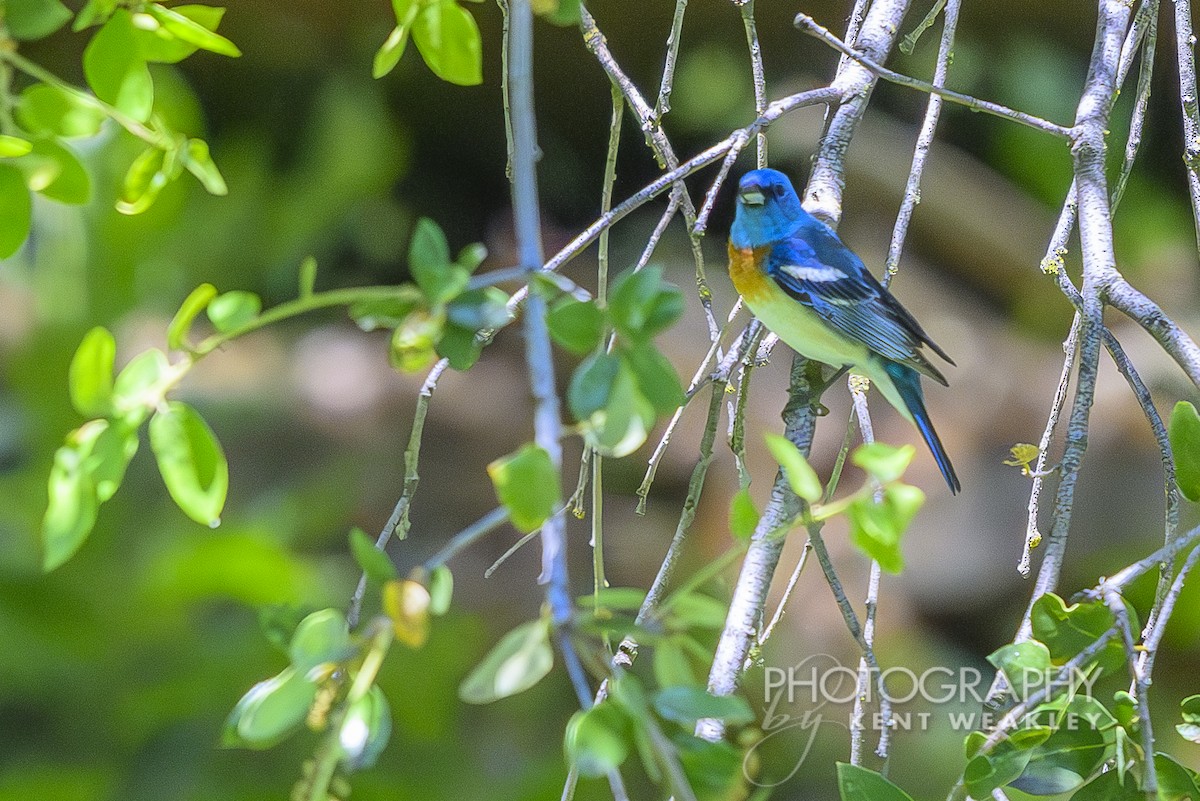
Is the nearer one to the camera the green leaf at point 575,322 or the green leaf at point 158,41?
the green leaf at point 575,322

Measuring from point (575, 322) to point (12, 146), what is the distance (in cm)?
43

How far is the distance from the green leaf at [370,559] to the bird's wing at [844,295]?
1.25m

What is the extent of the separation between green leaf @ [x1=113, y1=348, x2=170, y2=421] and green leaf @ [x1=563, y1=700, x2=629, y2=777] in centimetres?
34

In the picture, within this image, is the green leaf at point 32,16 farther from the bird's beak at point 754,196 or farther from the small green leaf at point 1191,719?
the bird's beak at point 754,196

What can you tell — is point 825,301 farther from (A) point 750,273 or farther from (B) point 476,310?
(B) point 476,310

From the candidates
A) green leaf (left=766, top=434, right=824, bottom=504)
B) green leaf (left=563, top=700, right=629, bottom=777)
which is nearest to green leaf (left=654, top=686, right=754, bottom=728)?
green leaf (left=563, top=700, right=629, bottom=777)

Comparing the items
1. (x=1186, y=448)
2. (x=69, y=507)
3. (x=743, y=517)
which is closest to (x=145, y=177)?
(x=69, y=507)

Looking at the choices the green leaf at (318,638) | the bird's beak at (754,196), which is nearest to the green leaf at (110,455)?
the green leaf at (318,638)

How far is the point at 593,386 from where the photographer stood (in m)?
0.64

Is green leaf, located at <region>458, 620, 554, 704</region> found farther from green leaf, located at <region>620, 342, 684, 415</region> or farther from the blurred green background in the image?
the blurred green background

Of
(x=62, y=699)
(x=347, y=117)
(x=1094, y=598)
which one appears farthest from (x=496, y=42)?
(x=1094, y=598)

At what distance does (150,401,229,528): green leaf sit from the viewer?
0.73 m

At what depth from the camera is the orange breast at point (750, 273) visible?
1.85 m

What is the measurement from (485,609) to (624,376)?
2.65m
